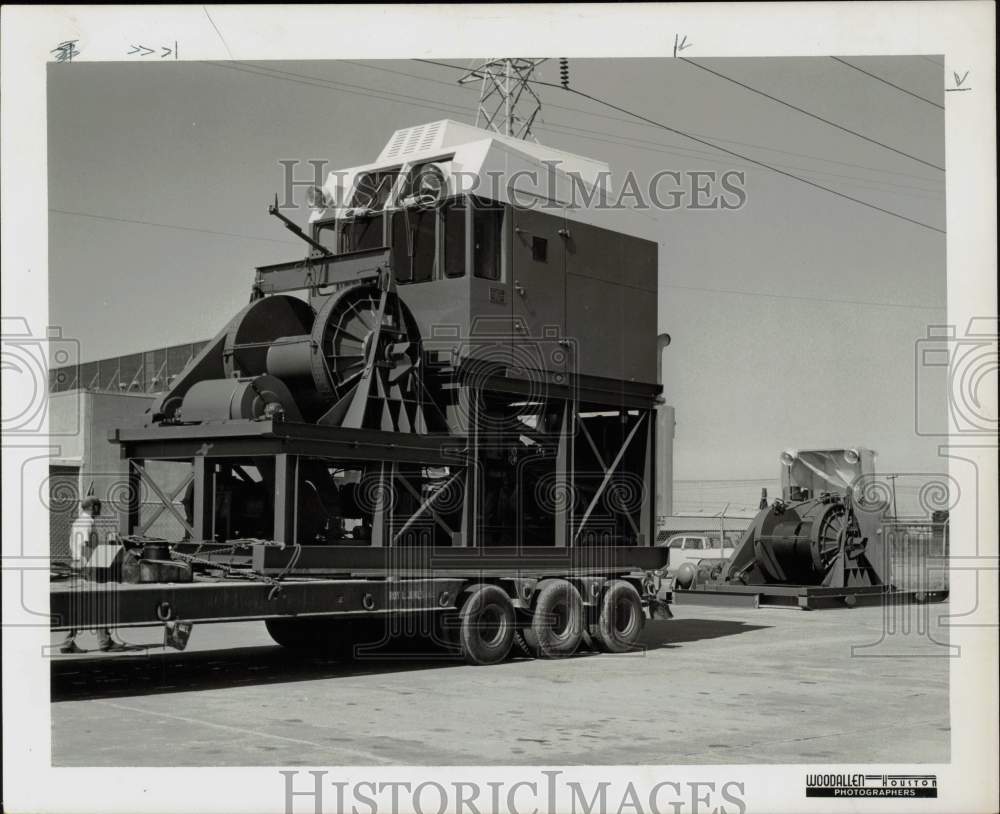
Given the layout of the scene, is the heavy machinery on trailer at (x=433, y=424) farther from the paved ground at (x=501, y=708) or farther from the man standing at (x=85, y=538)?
the paved ground at (x=501, y=708)

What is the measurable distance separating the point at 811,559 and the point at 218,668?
12.9 m

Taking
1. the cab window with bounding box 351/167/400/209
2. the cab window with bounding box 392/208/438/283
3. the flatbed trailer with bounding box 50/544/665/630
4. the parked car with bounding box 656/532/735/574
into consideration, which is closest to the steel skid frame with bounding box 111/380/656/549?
the flatbed trailer with bounding box 50/544/665/630

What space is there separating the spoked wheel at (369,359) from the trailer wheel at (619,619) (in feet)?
11.5

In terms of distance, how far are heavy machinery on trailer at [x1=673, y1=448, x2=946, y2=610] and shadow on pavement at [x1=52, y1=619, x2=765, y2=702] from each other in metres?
7.08

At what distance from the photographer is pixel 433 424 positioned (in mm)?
15070

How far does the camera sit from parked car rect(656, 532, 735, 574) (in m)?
30.3

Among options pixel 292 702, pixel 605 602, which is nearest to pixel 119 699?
pixel 292 702

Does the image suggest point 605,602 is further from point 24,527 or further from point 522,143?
point 24,527

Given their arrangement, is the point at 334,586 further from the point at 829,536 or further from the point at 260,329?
the point at 829,536

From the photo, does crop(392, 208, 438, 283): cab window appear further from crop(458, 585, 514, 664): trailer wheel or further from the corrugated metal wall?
the corrugated metal wall

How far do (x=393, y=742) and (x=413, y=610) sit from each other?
3.78m

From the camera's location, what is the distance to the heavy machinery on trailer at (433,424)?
13.4 meters

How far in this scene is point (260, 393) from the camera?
13898mm

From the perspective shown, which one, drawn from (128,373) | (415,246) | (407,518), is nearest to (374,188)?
(415,246)
